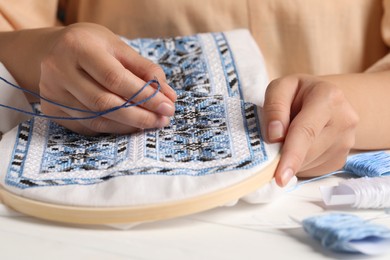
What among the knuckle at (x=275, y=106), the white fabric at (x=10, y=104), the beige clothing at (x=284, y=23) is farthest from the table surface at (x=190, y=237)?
the beige clothing at (x=284, y=23)

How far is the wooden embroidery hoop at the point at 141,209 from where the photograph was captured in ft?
2.13

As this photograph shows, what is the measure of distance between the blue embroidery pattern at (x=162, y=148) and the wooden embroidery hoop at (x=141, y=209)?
2cm

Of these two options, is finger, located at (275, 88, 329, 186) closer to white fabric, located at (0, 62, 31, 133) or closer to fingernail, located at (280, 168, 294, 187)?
fingernail, located at (280, 168, 294, 187)

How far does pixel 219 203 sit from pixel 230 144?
9cm

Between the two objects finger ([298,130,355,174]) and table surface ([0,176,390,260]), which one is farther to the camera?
finger ([298,130,355,174])

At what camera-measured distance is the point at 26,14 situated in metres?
1.13

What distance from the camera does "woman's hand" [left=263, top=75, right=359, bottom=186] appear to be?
719 millimetres

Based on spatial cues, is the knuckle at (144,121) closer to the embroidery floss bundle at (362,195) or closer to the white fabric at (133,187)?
the white fabric at (133,187)

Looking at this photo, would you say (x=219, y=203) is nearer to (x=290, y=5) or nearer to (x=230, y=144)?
(x=230, y=144)

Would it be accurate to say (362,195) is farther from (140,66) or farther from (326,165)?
(140,66)

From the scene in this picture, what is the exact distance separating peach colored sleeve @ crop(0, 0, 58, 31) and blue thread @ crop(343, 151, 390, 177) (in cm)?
59

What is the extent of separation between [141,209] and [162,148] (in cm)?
12

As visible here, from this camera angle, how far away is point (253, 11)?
1.11 meters

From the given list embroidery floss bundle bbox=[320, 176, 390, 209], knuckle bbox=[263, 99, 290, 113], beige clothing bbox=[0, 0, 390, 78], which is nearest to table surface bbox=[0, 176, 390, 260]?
embroidery floss bundle bbox=[320, 176, 390, 209]
